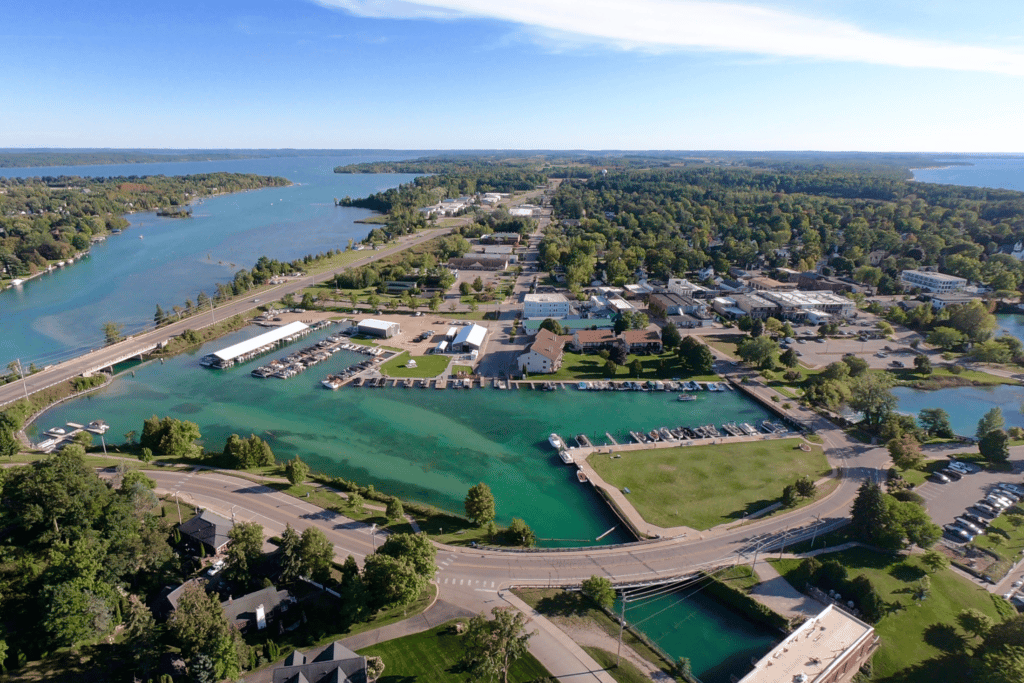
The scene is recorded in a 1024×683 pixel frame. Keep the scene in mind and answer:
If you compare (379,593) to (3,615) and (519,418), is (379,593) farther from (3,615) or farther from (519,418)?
(519,418)

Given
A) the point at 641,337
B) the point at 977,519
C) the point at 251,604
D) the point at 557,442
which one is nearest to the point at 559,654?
the point at 251,604

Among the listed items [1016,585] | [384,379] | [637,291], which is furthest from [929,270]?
[384,379]

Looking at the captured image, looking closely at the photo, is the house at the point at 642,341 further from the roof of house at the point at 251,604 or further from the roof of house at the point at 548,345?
the roof of house at the point at 251,604

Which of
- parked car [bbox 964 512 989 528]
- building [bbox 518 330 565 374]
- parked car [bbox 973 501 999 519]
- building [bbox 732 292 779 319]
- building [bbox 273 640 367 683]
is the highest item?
building [bbox 732 292 779 319]

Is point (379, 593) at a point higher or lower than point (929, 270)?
lower

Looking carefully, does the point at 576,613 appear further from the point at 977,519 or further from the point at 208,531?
the point at 977,519

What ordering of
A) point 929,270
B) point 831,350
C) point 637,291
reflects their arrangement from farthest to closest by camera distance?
point 929,270, point 637,291, point 831,350

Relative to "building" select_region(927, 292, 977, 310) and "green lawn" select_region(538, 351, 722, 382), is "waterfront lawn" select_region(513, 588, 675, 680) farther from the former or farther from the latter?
"building" select_region(927, 292, 977, 310)

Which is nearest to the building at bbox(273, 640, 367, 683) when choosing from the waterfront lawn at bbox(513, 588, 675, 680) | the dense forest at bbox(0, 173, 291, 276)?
the waterfront lawn at bbox(513, 588, 675, 680)
